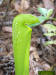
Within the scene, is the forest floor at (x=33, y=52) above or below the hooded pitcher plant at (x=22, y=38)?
below

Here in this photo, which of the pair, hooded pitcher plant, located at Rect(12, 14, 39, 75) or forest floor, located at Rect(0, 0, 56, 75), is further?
forest floor, located at Rect(0, 0, 56, 75)

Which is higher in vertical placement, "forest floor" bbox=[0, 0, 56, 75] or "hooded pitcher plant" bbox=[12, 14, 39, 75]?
"hooded pitcher plant" bbox=[12, 14, 39, 75]

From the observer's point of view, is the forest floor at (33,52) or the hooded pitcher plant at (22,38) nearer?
the hooded pitcher plant at (22,38)

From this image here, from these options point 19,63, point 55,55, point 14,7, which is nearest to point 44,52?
point 55,55

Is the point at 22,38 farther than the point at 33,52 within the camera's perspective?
No

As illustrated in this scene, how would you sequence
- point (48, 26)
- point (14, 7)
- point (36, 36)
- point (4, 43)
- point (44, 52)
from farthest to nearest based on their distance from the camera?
point (14, 7) < point (36, 36) < point (4, 43) < point (44, 52) < point (48, 26)

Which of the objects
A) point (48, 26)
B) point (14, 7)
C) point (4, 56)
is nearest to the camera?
point (48, 26)

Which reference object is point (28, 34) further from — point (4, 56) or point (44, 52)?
point (44, 52)

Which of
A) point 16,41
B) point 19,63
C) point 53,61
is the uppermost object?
point 16,41
